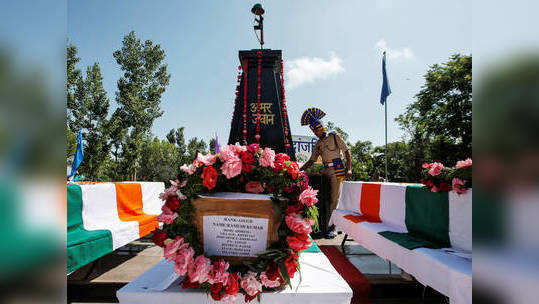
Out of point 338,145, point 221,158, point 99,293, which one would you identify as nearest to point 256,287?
point 221,158

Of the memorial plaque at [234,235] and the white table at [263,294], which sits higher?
the memorial plaque at [234,235]

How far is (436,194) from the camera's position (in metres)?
2.12

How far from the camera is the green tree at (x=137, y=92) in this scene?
697 inches

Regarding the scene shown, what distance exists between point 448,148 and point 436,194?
55.5 ft

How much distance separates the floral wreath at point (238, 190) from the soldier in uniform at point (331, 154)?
249 centimetres

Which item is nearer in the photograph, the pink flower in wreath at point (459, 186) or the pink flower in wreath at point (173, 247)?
the pink flower in wreath at point (173, 247)

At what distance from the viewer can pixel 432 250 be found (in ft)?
5.99

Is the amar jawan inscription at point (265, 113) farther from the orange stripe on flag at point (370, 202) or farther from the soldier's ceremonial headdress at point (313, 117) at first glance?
the orange stripe on flag at point (370, 202)

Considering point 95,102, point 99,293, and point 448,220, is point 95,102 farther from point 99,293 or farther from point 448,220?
point 448,220

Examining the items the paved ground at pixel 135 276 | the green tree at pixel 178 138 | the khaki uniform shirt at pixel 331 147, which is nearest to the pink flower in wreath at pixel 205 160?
the paved ground at pixel 135 276

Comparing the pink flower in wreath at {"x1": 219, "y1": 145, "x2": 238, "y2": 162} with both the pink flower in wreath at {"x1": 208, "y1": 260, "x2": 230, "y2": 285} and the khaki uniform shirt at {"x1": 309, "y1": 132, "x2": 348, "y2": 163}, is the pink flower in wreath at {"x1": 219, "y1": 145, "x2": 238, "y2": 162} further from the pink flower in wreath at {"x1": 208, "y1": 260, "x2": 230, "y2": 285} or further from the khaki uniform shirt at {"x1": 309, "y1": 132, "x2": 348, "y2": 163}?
the khaki uniform shirt at {"x1": 309, "y1": 132, "x2": 348, "y2": 163}

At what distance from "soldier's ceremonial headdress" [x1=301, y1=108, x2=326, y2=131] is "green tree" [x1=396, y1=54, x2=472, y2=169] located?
45.9 feet

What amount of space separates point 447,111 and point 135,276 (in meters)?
19.2
